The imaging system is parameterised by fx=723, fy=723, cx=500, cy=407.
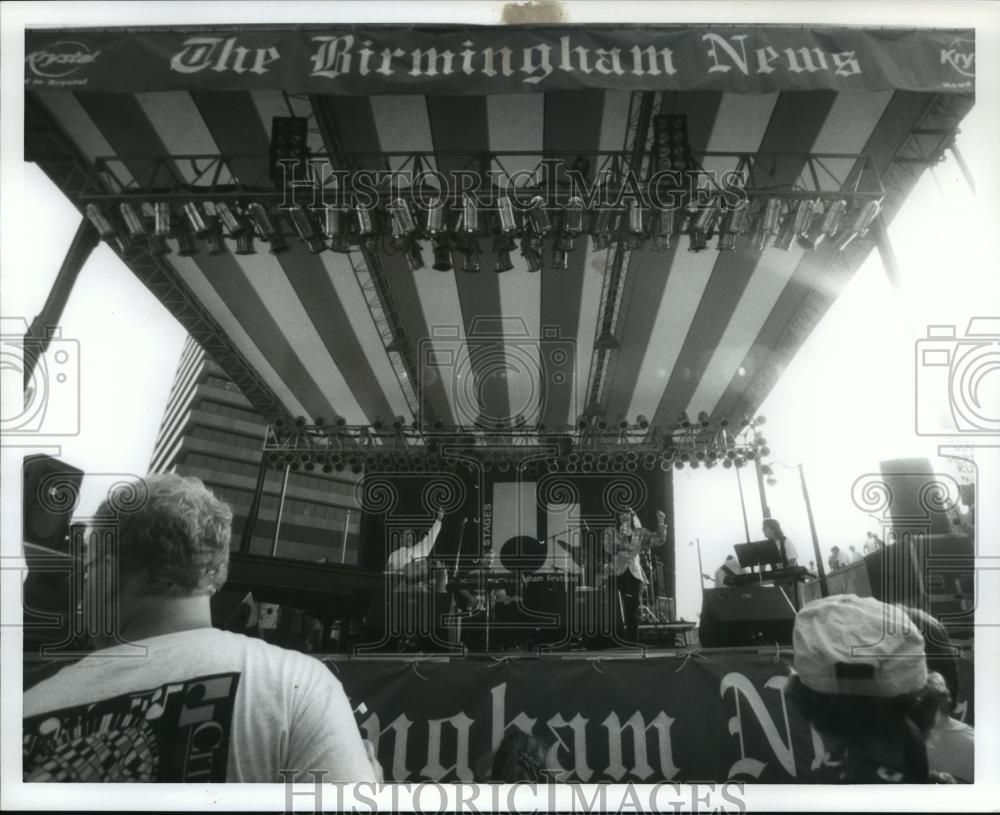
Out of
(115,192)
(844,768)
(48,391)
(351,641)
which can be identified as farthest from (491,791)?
(115,192)

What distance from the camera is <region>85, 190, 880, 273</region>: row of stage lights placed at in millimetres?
3914

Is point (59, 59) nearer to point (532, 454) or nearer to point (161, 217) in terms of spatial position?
point (161, 217)

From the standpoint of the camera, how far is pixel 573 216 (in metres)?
4.00

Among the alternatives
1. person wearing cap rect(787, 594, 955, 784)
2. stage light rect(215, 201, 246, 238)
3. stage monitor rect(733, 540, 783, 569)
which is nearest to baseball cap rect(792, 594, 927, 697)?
person wearing cap rect(787, 594, 955, 784)

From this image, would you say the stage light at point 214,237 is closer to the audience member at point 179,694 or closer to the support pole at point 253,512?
the audience member at point 179,694

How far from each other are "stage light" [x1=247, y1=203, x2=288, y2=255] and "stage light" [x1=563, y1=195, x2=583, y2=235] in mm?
1615

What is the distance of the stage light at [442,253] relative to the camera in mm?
4191

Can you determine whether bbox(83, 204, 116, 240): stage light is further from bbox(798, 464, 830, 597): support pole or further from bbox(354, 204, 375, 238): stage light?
bbox(798, 464, 830, 597): support pole

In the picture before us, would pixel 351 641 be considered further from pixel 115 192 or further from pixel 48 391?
pixel 115 192

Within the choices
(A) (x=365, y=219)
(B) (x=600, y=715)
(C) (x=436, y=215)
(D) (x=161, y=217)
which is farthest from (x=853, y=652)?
(D) (x=161, y=217)

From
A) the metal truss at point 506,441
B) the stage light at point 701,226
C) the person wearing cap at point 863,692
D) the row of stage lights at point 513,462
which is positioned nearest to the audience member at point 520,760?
the person wearing cap at point 863,692

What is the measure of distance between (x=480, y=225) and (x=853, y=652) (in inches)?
109

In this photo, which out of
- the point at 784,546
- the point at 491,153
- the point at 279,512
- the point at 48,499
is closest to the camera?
the point at 48,499

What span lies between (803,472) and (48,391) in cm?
402
